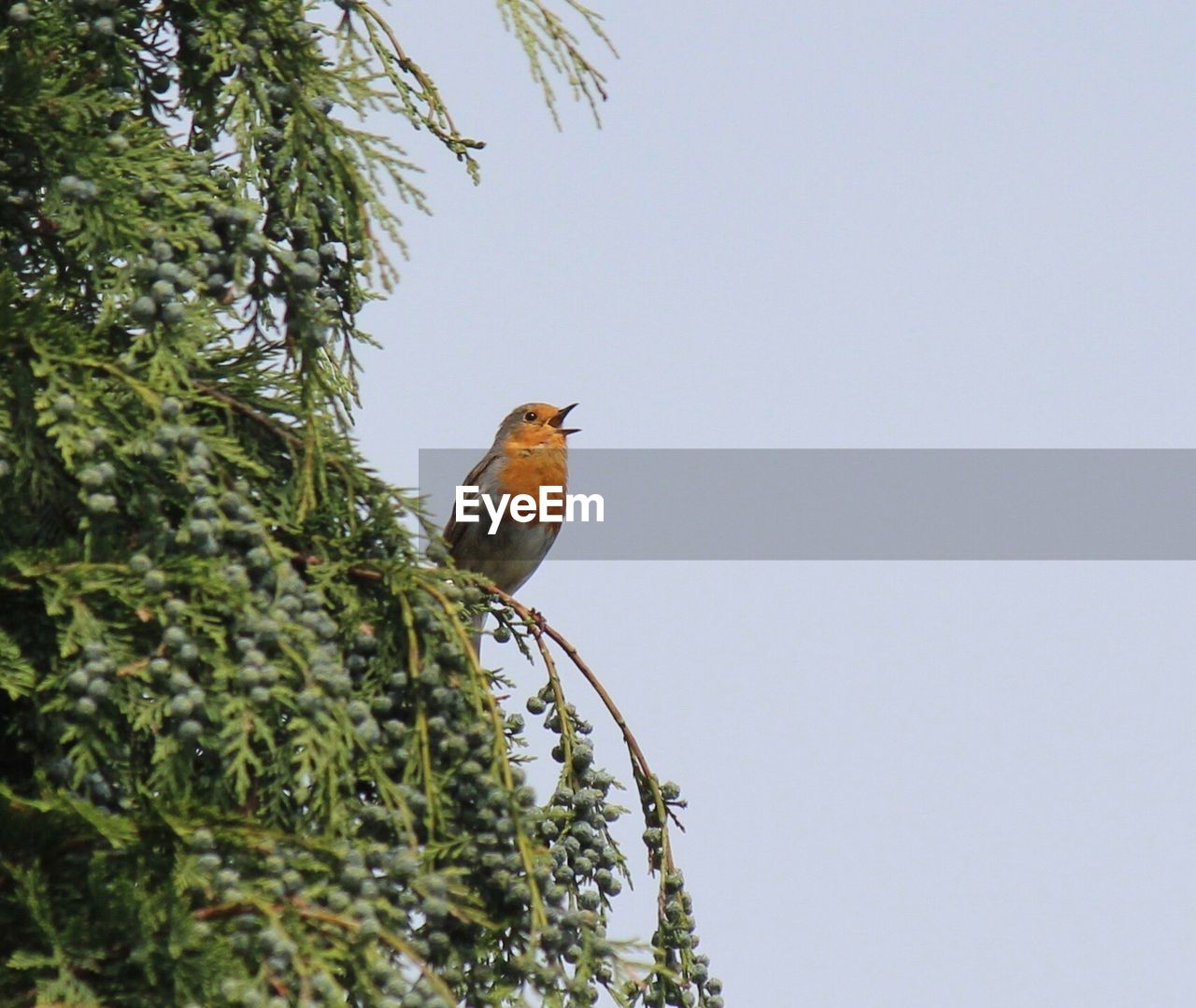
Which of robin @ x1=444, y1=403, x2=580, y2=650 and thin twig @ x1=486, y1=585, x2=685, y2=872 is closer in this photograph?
thin twig @ x1=486, y1=585, x2=685, y2=872

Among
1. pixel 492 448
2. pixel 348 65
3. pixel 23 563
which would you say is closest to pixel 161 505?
pixel 23 563

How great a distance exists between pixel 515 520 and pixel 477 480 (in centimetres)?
40

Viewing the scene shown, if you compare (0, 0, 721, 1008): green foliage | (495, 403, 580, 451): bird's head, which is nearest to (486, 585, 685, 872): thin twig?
(0, 0, 721, 1008): green foliage

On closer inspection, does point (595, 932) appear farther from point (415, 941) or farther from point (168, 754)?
point (168, 754)

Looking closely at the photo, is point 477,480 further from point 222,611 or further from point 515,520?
point 222,611

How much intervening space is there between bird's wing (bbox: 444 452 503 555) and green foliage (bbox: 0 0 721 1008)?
12.5 feet

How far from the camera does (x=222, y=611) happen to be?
9.41ft

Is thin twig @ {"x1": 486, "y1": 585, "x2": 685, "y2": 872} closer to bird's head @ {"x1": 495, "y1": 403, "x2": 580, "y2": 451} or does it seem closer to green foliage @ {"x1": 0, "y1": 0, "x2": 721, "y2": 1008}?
green foliage @ {"x1": 0, "y1": 0, "x2": 721, "y2": 1008}

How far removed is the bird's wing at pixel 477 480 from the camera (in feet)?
24.0

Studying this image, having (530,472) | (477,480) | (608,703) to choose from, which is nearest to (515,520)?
(530,472)

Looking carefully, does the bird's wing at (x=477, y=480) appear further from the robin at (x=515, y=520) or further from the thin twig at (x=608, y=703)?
the thin twig at (x=608, y=703)

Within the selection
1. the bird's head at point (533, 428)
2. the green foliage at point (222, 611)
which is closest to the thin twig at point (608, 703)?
the green foliage at point (222, 611)

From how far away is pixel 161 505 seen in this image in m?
3.04

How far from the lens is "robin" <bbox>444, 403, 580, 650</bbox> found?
23.6 ft
